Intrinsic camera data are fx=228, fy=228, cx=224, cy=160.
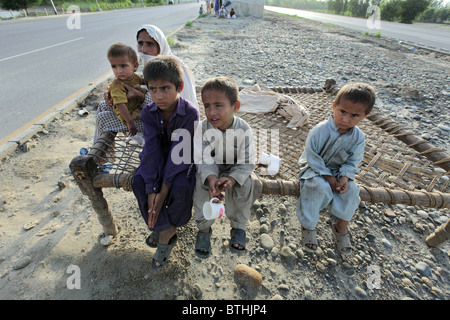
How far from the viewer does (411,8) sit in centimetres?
2095

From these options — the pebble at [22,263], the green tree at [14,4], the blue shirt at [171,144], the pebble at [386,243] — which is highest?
the green tree at [14,4]

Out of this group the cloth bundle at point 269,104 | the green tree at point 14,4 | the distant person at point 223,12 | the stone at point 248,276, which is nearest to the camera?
the stone at point 248,276

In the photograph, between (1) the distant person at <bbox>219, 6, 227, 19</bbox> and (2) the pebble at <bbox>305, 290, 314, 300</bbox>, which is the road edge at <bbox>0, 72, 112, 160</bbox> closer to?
(2) the pebble at <bbox>305, 290, 314, 300</bbox>

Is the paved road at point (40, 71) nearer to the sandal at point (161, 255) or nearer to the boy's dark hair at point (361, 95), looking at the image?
the sandal at point (161, 255)

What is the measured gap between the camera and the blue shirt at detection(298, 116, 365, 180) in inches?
70.3

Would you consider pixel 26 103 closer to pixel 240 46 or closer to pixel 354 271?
pixel 354 271

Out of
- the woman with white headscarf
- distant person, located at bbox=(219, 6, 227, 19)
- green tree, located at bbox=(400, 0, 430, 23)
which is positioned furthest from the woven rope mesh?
green tree, located at bbox=(400, 0, 430, 23)

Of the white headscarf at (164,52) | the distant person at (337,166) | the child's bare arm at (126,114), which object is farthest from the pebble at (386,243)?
the child's bare arm at (126,114)

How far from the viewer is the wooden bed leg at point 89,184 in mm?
1597

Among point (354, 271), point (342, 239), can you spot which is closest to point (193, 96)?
point (342, 239)

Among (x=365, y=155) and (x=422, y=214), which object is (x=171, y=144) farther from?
(x=422, y=214)

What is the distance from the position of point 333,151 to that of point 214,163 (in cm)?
98

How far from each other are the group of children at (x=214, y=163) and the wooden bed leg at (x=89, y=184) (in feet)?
1.11

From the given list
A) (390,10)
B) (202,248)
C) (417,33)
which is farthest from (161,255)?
(390,10)
